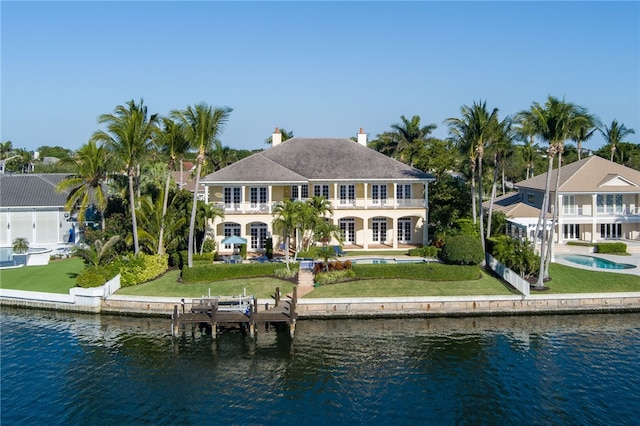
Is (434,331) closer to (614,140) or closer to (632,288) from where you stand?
(632,288)

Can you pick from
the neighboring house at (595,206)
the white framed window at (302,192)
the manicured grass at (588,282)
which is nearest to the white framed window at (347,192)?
the white framed window at (302,192)

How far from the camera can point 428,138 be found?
58750 millimetres

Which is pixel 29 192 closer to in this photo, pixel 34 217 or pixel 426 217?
pixel 34 217

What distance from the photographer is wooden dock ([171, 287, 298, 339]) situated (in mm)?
30547

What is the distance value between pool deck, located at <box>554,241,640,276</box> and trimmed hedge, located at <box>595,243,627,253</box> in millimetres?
549

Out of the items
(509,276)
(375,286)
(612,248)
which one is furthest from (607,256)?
(375,286)

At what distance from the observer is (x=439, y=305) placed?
33.9 m

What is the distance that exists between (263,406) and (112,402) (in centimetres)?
613

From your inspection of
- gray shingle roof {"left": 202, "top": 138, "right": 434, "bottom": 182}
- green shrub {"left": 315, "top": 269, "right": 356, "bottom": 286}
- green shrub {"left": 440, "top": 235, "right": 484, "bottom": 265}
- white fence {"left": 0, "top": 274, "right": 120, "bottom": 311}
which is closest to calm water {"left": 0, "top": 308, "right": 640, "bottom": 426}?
white fence {"left": 0, "top": 274, "right": 120, "bottom": 311}

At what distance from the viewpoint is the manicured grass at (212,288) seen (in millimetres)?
35281

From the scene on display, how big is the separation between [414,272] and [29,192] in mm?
37753

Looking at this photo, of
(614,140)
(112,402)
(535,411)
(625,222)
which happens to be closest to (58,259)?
(112,402)

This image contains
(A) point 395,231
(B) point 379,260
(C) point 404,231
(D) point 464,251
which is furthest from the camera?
(C) point 404,231

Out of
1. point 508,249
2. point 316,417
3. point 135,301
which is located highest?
point 508,249
